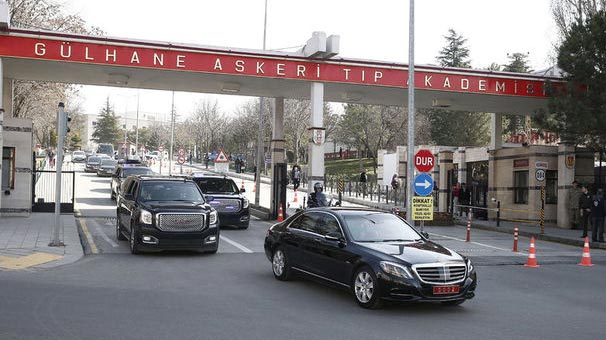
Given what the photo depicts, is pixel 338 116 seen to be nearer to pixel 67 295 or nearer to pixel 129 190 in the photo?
pixel 129 190

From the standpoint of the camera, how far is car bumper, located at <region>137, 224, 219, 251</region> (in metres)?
13.6

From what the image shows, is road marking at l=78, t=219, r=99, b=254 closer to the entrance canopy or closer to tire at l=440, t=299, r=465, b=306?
the entrance canopy

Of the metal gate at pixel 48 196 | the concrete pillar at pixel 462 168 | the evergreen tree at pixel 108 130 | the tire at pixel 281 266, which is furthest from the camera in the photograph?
the evergreen tree at pixel 108 130

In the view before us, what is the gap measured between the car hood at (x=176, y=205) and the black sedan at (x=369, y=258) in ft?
9.53

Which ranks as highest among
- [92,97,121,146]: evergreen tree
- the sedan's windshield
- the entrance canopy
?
[92,97,121,146]: evergreen tree

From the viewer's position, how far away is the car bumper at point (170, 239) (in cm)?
1357

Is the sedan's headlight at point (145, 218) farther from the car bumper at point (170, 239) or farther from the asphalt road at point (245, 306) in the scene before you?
the asphalt road at point (245, 306)

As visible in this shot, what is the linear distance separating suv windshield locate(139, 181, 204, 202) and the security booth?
8.57m

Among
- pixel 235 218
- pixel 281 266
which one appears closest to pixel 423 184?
pixel 235 218

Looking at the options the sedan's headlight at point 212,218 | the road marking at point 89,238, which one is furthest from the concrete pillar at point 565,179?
the road marking at point 89,238

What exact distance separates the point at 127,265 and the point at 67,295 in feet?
10.6

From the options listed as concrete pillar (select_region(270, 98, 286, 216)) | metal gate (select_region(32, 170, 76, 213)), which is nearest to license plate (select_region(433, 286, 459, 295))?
metal gate (select_region(32, 170, 76, 213))

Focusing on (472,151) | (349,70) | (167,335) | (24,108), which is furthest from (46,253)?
Result: (24,108)

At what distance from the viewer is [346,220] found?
1029 cm
